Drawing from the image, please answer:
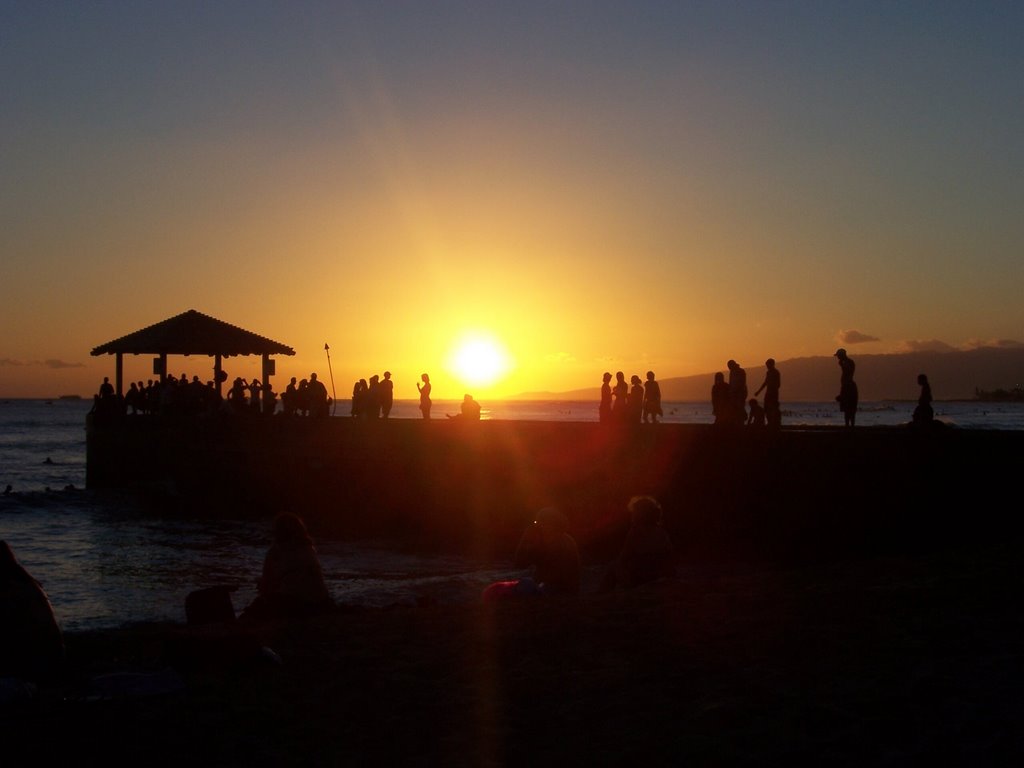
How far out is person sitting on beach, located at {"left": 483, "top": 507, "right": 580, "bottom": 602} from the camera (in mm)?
9750

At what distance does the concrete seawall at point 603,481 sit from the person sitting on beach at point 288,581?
997cm

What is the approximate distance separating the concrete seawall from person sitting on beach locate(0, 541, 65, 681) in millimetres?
12351

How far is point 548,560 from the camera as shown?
10.0 meters

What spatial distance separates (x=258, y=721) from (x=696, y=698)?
2.30 meters

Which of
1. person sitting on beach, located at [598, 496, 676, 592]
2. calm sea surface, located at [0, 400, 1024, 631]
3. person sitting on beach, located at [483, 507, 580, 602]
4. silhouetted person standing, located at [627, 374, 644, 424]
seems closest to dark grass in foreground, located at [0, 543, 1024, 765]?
person sitting on beach, located at [483, 507, 580, 602]

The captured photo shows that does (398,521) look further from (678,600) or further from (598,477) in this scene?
(678,600)

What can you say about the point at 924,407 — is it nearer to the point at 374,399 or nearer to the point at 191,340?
the point at 374,399

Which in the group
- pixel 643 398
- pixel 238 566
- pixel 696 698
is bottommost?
pixel 238 566

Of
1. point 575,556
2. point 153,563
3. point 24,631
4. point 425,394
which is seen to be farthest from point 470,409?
point 24,631

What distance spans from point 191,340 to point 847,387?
20.8 meters

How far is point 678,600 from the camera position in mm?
8281

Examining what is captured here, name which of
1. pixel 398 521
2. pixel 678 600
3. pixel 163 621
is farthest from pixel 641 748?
pixel 398 521

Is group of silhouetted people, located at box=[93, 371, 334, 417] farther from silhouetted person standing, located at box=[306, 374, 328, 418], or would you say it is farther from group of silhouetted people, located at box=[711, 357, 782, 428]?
group of silhouetted people, located at box=[711, 357, 782, 428]

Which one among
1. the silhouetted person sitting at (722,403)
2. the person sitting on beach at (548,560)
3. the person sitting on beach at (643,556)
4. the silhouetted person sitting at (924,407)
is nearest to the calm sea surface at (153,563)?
the person sitting on beach at (548,560)
